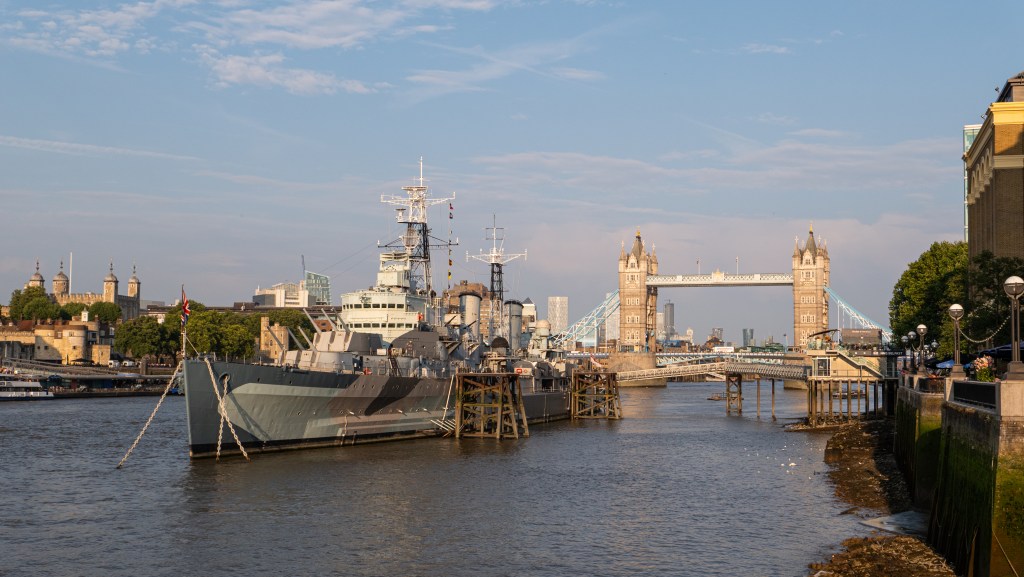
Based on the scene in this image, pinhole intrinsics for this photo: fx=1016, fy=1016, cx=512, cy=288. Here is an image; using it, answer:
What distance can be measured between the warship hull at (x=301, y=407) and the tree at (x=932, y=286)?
28984mm

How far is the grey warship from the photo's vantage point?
39.9m

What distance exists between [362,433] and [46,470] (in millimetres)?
13820

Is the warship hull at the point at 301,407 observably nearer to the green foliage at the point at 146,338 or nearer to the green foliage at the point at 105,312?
Result: the green foliage at the point at 146,338

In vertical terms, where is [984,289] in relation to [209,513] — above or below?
above

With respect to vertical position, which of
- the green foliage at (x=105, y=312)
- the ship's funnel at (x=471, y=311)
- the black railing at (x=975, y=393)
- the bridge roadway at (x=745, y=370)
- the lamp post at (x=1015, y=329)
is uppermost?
the green foliage at (x=105, y=312)

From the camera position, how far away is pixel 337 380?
44188 mm

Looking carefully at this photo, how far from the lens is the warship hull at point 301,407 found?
129 feet

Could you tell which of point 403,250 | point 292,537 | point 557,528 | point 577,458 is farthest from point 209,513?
point 403,250

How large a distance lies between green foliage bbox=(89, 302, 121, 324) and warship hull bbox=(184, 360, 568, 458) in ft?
402

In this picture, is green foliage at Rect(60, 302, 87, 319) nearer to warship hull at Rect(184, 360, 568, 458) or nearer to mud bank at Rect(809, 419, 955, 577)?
warship hull at Rect(184, 360, 568, 458)

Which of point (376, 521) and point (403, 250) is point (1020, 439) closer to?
point (376, 521)

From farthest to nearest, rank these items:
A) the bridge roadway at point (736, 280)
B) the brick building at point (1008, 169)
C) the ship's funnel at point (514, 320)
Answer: the bridge roadway at point (736, 280) → the ship's funnel at point (514, 320) → the brick building at point (1008, 169)

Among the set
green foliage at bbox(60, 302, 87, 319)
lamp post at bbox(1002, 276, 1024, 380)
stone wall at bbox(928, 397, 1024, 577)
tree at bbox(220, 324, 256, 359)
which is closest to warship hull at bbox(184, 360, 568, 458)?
stone wall at bbox(928, 397, 1024, 577)

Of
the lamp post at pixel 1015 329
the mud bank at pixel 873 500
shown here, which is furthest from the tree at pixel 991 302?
the lamp post at pixel 1015 329
